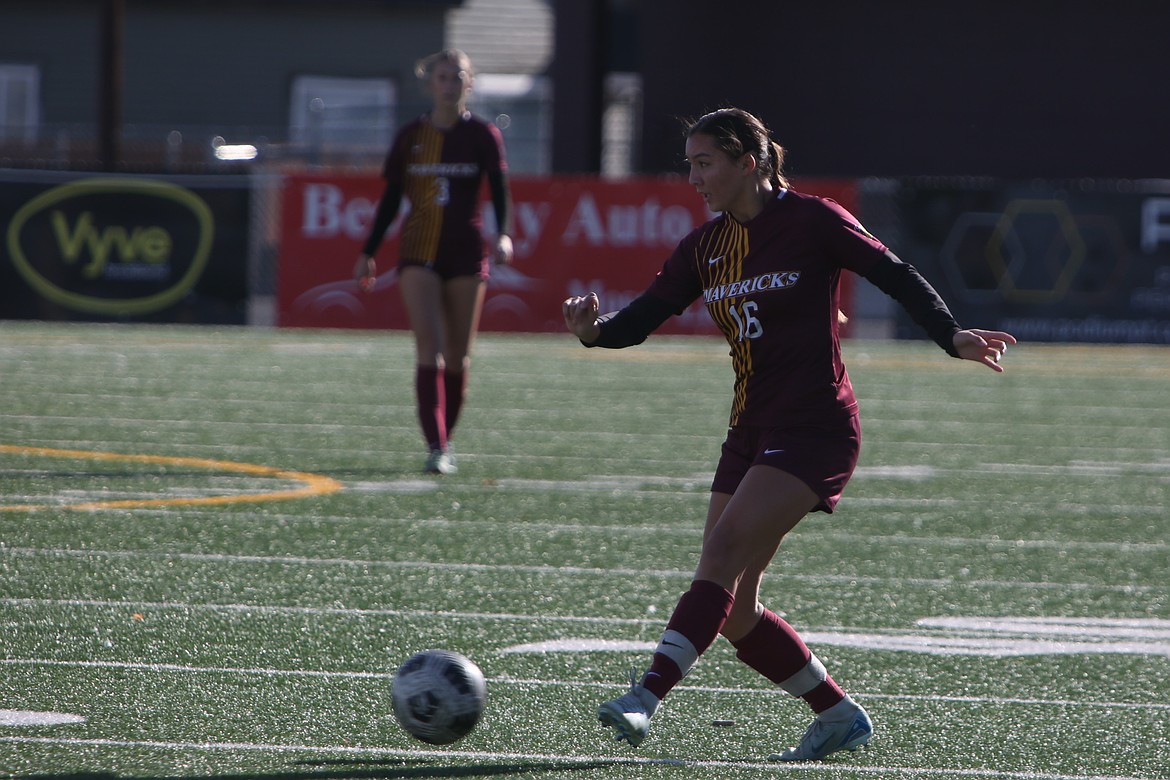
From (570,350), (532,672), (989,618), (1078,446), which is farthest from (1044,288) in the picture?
(532,672)

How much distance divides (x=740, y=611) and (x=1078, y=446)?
783 cm

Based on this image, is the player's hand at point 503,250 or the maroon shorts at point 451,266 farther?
the player's hand at point 503,250

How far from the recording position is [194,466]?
386 inches

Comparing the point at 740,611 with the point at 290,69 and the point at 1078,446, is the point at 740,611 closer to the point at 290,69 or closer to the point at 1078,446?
the point at 1078,446

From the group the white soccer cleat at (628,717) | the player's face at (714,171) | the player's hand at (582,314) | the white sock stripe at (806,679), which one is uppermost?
the player's face at (714,171)

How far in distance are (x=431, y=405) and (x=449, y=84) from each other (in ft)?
5.56

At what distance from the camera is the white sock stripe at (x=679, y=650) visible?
436 centimetres

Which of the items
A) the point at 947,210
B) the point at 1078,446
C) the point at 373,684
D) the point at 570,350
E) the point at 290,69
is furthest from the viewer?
the point at 290,69

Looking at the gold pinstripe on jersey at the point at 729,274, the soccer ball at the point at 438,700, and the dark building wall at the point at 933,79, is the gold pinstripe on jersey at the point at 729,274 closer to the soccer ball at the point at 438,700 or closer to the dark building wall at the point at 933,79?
the soccer ball at the point at 438,700

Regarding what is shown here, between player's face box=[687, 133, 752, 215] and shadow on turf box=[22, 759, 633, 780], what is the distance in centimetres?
145

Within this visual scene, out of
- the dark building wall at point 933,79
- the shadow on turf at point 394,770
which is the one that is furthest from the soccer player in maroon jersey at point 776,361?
the dark building wall at point 933,79

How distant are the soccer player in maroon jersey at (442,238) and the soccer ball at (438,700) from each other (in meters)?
5.31

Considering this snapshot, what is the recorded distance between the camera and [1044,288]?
66.0 ft

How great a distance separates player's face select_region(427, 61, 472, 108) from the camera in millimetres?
9523
